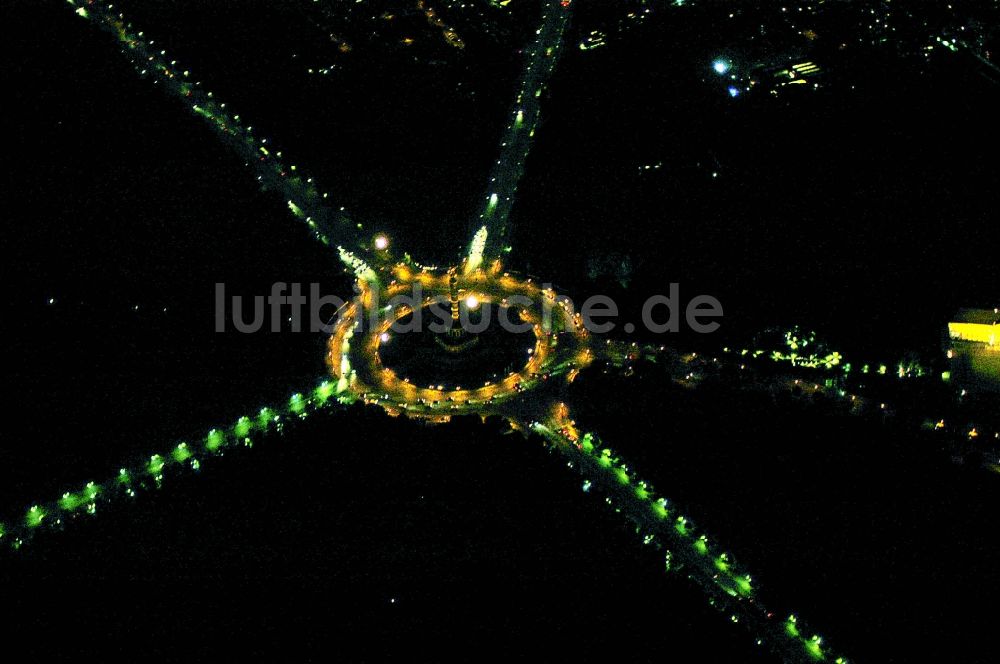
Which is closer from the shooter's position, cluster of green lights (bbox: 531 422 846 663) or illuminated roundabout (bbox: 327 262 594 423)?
cluster of green lights (bbox: 531 422 846 663)

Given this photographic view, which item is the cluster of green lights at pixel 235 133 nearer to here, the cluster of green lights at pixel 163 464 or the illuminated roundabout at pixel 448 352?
the illuminated roundabout at pixel 448 352

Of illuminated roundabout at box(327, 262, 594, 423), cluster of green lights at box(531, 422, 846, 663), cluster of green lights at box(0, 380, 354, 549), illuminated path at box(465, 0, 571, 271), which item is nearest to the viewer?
cluster of green lights at box(531, 422, 846, 663)

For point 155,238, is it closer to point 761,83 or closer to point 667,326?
point 667,326

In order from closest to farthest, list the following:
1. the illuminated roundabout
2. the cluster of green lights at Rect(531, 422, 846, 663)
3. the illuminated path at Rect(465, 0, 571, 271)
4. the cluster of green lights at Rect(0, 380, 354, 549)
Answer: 1. the cluster of green lights at Rect(531, 422, 846, 663)
2. the cluster of green lights at Rect(0, 380, 354, 549)
3. the illuminated roundabout
4. the illuminated path at Rect(465, 0, 571, 271)

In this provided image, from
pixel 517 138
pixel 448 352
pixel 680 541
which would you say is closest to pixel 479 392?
pixel 448 352

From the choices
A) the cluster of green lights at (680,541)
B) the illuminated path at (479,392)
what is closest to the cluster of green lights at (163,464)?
the illuminated path at (479,392)

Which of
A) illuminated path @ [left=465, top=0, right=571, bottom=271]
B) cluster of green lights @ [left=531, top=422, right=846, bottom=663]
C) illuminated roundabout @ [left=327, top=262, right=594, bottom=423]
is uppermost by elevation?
illuminated path @ [left=465, top=0, right=571, bottom=271]

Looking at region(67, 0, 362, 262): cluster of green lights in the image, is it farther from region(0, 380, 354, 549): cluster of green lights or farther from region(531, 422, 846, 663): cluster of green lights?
region(531, 422, 846, 663): cluster of green lights

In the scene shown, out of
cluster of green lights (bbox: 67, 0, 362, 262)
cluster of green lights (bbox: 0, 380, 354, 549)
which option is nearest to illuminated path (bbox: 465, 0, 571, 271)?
cluster of green lights (bbox: 67, 0, 362, 262)

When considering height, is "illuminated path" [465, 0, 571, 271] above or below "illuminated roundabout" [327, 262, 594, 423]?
above
